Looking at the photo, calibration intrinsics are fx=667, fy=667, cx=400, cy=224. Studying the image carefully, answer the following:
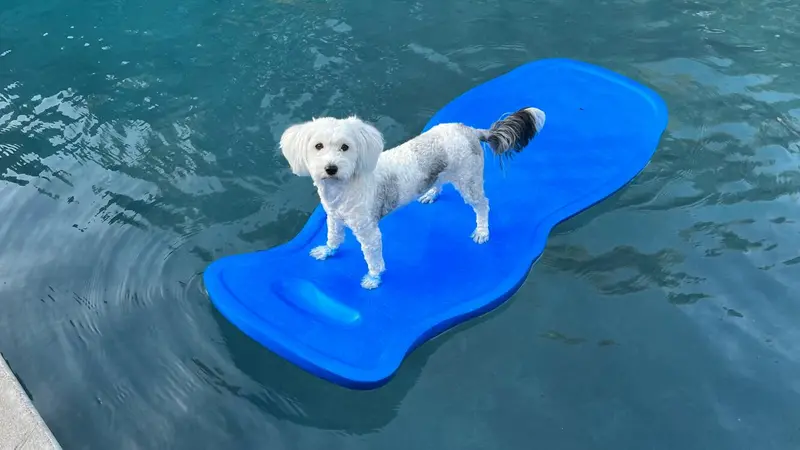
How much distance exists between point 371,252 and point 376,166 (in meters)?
Answer: 0.68

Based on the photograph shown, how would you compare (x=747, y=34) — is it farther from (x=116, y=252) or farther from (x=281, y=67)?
(x=116, y=252)

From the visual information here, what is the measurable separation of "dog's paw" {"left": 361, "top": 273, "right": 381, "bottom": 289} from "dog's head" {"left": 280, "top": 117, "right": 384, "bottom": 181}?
1142 mm

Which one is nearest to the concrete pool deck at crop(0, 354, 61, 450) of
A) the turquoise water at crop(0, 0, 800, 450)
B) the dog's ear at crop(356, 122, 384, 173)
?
the turquoise water at crop(0, 0, 800, 450)

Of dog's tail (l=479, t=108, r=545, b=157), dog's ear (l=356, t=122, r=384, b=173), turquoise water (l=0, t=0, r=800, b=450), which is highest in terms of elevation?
dog's ear (l=356, t=122, r=384, b=173)

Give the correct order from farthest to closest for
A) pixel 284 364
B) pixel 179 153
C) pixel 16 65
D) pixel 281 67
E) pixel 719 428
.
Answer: pixel 16 65 → pixel 281 67 → pixel 179 153 → pixel 284 364 → pixel 719 428

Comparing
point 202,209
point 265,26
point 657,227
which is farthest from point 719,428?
point 265,26

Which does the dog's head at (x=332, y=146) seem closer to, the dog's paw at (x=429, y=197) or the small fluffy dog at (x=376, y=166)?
the small fluffy dog at (x=376, y=166)

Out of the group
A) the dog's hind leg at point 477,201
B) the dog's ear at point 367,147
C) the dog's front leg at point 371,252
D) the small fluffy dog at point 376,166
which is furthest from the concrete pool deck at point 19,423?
the dog's hind leg at point 477,201

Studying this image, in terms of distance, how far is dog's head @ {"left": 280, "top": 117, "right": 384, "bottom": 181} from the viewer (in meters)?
4.08

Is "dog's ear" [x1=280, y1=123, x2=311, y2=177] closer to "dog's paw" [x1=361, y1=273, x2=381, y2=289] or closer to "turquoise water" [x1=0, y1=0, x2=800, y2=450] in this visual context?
"dog's paw" [x1=361, y1=273, x2=381, y2=289]

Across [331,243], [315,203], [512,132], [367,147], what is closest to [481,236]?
[512,132]

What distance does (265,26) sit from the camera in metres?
8.12

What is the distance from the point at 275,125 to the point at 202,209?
128cm

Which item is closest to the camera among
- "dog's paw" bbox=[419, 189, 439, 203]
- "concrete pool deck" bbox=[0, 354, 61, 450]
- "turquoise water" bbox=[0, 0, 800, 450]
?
"concrete pool deck" bbox=[0, 354, 61, 450]
